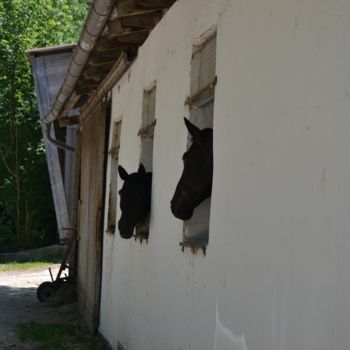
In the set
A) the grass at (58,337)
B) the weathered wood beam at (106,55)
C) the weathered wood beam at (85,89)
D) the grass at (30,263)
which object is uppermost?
the weathered wood beam at (106,55)

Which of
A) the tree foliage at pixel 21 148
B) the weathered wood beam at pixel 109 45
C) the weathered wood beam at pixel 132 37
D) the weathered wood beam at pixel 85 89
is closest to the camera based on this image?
the weathered wood beam at pixel 132 37

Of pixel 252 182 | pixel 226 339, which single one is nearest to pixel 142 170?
pixel 226 339

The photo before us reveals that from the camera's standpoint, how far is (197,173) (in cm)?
466

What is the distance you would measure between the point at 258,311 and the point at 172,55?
3009 millimetres

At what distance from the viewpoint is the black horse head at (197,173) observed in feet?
15.2

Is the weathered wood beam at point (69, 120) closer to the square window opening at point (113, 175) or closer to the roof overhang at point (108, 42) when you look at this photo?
the roof overhang at point (108, 42)

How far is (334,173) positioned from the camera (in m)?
2.69

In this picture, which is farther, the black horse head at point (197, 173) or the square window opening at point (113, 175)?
the square window opening at point (113, 175)

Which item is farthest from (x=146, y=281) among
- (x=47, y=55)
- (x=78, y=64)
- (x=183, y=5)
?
(x=47, y=55)

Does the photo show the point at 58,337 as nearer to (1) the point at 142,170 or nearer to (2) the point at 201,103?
(1) the point at 142,170

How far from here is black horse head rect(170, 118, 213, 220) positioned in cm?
464

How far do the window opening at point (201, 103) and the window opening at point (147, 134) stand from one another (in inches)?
67.1

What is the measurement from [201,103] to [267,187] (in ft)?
5.86

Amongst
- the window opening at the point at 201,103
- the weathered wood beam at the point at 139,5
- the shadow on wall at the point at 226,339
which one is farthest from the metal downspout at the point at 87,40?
the shadow on wall at the point at 226,339
